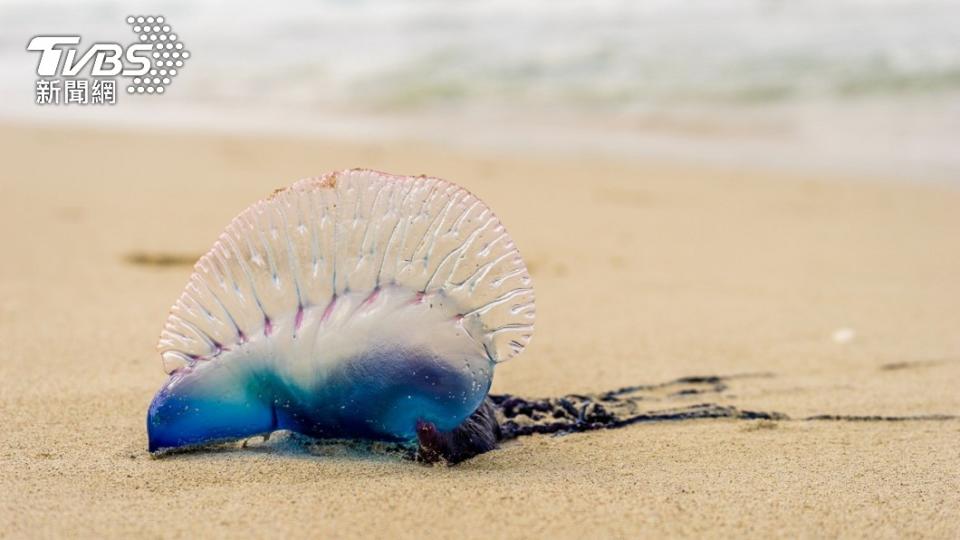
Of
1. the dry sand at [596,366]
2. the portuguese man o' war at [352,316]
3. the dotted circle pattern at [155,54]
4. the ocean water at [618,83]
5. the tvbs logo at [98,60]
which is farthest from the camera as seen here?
the dotted circle pattern at [155,54]

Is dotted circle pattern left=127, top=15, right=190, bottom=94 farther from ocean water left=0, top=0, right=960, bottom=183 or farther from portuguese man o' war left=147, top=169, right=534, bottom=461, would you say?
portuguese man o' war left=147, top=169, right=534, bottom=461

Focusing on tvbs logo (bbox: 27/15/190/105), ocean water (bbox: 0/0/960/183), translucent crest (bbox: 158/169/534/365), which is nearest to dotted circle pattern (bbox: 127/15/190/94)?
tvbs logo (bbox: 27/15/190/105)

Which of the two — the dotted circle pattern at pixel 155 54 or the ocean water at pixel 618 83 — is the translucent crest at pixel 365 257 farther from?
the dotted circle pattern at pixel 155 54

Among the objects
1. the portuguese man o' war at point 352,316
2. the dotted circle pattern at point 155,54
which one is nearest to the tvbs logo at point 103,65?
the dotted circle pattern at point 155,54

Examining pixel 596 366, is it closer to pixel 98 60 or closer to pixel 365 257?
pixel 365 257

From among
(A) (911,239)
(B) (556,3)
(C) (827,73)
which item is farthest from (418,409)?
(B) (556,3)

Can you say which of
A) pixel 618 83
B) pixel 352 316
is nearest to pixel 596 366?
pixel 352 316
